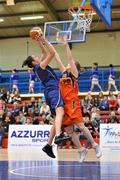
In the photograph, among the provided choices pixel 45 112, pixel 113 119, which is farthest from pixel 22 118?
pixel 113 119

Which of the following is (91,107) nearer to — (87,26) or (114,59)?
(87,26)

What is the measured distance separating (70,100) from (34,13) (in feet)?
71.4

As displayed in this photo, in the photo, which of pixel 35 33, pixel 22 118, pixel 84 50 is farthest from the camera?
pixel 84 50

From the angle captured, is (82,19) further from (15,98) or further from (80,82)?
(80,82)

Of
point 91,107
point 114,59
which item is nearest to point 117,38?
point 114,59

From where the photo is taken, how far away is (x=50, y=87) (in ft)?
23.7

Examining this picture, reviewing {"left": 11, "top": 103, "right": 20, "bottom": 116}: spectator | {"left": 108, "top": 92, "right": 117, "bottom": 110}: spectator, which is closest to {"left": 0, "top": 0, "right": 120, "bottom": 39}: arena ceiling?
{"left": 108, "top": 92, "right": 117, "bottom": 110}: spectator

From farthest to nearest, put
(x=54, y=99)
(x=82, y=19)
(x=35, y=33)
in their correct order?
(x=82, y=19), (x=54, y=99), (x=35, y=33)

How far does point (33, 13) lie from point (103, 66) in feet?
20.6

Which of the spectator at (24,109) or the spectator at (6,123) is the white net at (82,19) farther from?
the spectator at (24,109)

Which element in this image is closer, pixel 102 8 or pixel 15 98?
pixel 102 8

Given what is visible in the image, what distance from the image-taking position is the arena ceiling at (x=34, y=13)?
2670cm

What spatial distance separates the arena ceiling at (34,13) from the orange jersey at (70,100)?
1859 cm

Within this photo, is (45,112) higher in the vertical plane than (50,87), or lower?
lower
